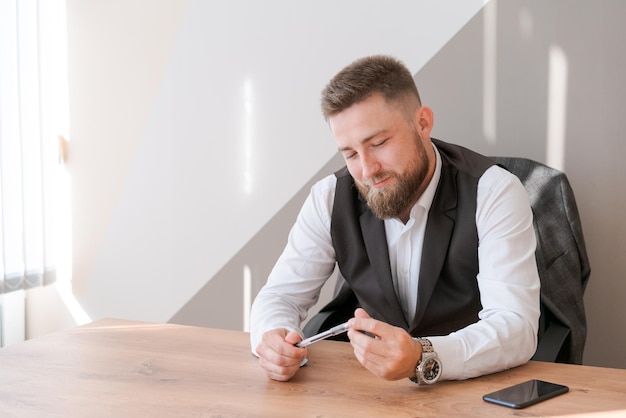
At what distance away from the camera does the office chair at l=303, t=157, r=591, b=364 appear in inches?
90.2

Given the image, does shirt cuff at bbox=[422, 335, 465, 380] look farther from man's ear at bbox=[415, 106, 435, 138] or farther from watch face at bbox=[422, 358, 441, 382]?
man's ear at bbox=[415, 106, 435, 138]

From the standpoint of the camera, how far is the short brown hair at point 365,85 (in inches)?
77.1

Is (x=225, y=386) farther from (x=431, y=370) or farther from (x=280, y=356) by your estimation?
(x=431, y=370)

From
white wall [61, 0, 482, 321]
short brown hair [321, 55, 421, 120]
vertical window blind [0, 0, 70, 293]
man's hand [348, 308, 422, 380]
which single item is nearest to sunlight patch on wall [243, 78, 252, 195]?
white wall [61, 0, 482, 321]

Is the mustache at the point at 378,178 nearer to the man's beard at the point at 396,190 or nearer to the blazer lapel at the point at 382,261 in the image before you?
the man's beard at the point at 396,190

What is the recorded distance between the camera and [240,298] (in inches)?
131

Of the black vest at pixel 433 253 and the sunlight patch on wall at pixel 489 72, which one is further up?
the sunlight patch on wall at pixel 489 72

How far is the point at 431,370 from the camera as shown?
4.91 feet

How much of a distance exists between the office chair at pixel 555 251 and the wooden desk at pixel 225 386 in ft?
1.48


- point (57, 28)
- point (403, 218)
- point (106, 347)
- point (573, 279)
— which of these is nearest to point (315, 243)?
point (403, 218)

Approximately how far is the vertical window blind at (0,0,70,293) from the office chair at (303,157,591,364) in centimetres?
177

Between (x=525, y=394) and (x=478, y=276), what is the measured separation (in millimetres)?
499

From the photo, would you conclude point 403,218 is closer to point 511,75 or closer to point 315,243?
point 315,243

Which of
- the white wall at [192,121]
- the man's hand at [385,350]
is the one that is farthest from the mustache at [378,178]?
the white wall at [192,121]
